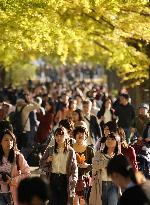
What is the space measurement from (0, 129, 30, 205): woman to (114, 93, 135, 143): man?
300 inches

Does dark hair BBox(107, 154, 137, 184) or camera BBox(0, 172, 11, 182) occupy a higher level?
dark hair BBox(107, 154, 137, 184)

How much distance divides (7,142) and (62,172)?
2.93 ft

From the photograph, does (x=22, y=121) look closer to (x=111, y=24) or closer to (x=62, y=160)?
(x=111, y=24)

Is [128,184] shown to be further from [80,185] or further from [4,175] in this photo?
[80,185]

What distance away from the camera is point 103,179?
10.1 metres

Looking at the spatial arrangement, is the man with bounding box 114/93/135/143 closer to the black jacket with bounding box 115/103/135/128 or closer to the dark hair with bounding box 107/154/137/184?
the black jacket with bounding box 115/103/135/128

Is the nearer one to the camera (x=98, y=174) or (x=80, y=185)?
(x=98, y=174)

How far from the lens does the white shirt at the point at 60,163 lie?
10.1 m

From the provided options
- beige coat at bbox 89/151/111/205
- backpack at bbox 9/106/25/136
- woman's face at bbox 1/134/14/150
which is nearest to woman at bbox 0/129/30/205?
woman's face at bbox 1/134/14/150

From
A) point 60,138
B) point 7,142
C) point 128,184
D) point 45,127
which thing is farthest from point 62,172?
point 45,127

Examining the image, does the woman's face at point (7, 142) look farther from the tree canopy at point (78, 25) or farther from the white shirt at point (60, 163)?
the tree canopy at point (78, 25)

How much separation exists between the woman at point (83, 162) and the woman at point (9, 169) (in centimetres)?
128

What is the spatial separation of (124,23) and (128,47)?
184cm

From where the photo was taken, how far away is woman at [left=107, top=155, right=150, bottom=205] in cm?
659
